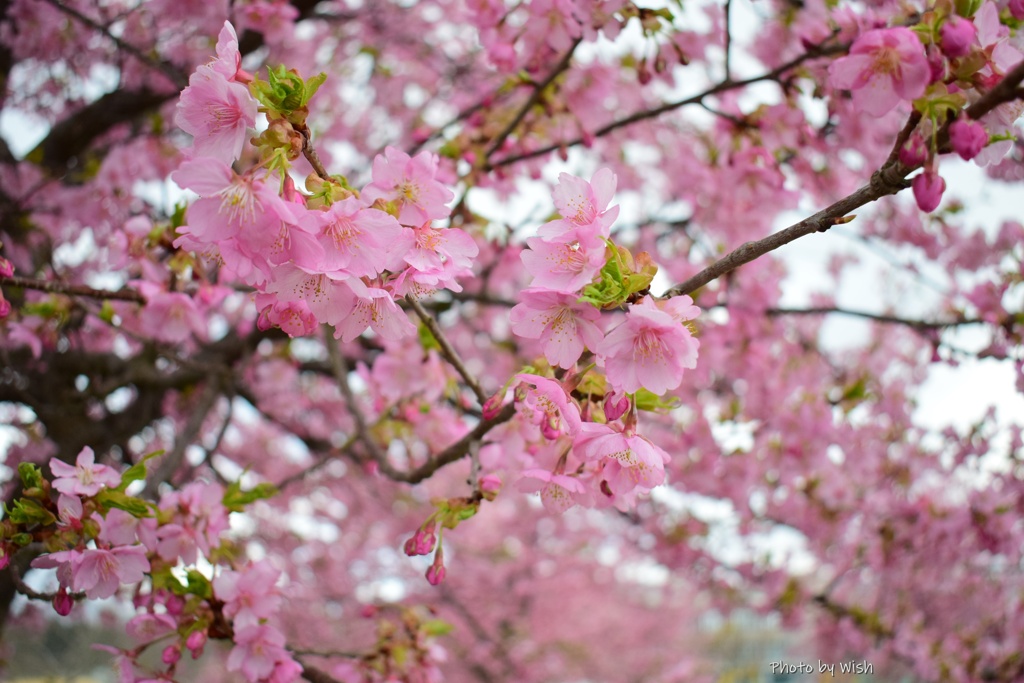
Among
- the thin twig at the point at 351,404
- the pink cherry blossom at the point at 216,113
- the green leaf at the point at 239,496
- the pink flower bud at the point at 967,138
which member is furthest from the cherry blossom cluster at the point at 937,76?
the green leaf at the point at 239,496

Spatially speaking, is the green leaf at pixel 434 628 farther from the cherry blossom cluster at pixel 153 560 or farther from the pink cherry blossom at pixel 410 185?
the pink cherry blossom at pixel 410 185

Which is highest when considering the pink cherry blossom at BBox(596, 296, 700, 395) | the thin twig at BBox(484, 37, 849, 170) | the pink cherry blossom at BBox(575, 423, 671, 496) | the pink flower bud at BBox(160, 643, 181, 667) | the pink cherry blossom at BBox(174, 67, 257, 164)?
the thin twig at BBox(484, 37, 849, 170)

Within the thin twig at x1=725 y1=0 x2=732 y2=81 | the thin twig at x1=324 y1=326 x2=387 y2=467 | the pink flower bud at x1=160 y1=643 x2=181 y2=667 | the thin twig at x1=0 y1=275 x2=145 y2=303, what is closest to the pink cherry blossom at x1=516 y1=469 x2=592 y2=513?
the thin twig at x1=324 y1=326 x2=387 y2=467

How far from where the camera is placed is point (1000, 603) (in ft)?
17.6

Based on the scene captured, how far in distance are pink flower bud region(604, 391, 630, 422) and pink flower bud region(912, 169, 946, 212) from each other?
0.56 m

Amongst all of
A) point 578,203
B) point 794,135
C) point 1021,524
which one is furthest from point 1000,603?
point 578,203

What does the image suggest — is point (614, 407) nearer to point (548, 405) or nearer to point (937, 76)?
point (548, 405)

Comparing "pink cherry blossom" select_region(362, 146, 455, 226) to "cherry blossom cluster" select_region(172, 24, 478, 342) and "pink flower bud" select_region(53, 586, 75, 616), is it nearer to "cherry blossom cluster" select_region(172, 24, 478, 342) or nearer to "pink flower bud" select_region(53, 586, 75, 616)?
"cherry blossom cluster" select_region(172, 24, 478, 342)

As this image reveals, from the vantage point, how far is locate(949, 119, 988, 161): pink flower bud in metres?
0.96

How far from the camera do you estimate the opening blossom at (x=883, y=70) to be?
1071mm

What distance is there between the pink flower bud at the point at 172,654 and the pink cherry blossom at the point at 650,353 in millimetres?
1282

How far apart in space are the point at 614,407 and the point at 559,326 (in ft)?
0.56

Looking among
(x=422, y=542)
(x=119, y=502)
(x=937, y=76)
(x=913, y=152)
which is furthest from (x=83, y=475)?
(x=937, y=76)

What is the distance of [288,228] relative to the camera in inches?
40.9
